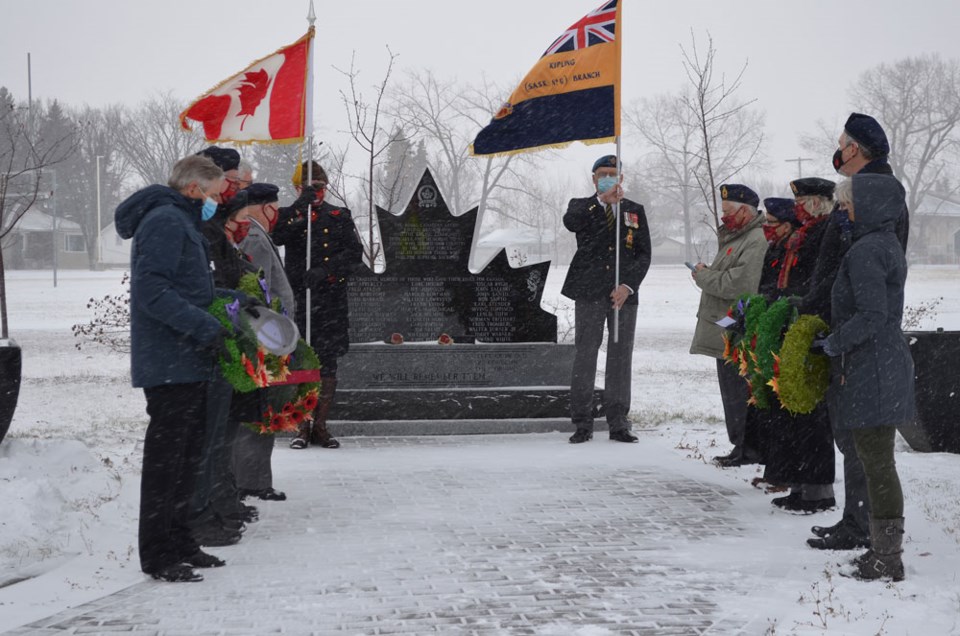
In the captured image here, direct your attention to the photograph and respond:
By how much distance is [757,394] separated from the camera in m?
5.97

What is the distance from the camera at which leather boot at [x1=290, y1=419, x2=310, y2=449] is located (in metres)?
8.22

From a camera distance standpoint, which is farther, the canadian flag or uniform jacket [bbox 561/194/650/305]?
uniform jacket [bbox 561/194/650/305]

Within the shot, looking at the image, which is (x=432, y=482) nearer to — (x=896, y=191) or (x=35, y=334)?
(x=896, y=191)

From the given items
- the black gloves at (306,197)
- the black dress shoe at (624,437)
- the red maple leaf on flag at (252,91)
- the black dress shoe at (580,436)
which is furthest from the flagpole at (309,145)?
the black dress shoe at (624,437)

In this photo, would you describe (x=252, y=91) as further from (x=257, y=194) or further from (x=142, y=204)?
(x=142, y=204)

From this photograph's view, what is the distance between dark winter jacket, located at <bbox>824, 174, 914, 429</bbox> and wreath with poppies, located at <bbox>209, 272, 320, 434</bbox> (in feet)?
8.73

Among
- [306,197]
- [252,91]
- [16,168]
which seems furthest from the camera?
[16,168]

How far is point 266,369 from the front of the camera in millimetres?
5121

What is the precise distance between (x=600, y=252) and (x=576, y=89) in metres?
1.40

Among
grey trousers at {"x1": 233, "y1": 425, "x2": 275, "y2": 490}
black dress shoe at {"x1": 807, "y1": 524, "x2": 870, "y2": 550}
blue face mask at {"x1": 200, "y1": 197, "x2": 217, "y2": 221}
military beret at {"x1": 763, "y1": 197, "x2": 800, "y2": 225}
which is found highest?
military beret at {"x1": 763, "y1": 197, "x2": 800, "y2": 225}

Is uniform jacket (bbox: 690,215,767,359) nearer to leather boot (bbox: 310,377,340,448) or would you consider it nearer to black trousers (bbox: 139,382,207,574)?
leather boot (bbox: 310,377,340,448)

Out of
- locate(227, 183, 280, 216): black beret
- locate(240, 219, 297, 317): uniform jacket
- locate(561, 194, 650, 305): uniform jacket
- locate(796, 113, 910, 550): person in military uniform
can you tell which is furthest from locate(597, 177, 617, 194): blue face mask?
locate(796, 113, 910, 550): person in military uniform

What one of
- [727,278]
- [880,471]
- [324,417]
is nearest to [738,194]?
[727,278]

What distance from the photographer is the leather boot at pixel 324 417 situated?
8195mm
